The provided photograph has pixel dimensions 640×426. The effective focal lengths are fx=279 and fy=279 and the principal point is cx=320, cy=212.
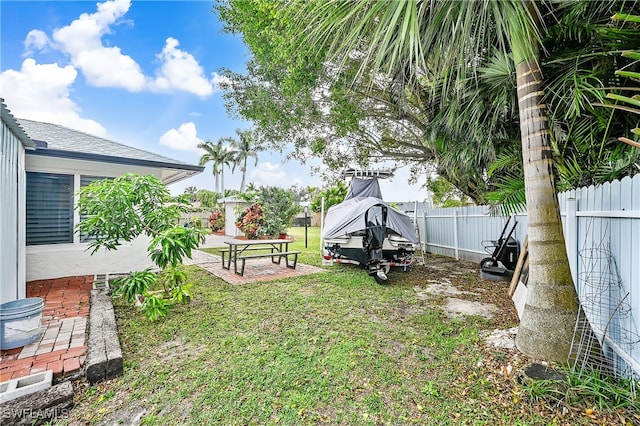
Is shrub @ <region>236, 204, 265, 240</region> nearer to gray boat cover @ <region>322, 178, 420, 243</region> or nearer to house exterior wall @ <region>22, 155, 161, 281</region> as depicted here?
gray boat cover @ <region>322, 178, 420, 243</region>

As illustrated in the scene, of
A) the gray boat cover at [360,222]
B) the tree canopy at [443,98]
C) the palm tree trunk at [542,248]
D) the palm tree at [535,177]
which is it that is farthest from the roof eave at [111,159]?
the palm tree trunk at [542,248]

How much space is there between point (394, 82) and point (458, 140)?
1.92m

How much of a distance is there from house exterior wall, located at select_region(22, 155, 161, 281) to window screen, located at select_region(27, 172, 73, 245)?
0.34 ft

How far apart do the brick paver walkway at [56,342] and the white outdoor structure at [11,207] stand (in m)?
0.55

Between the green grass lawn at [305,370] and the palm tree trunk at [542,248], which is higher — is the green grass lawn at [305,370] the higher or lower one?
the lower one

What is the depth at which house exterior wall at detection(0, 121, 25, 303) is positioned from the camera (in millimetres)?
3488

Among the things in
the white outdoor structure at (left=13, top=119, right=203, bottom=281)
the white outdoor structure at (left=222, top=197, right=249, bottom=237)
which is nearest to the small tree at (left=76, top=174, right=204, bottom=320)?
the white outdoor structure at (left=13, top=119, right=203, bottom=281)

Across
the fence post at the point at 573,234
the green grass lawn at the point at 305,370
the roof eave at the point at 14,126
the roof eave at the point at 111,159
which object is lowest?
the green grass lawn at the point at 305,370

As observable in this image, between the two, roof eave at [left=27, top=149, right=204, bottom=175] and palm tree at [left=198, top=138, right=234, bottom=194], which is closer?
roof eave at [left=27, top=149, right=204, bottom=175]

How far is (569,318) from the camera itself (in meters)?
2.80

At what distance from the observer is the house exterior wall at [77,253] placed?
5.62 m

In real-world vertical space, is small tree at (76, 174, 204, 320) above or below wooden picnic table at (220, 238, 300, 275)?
above

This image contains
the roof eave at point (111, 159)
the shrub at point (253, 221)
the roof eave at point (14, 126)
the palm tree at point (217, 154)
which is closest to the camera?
the roof eave at point (14, 126)

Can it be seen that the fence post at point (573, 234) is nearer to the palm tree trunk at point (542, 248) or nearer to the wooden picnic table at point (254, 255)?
the palm tree trunk at point (542, 248)
